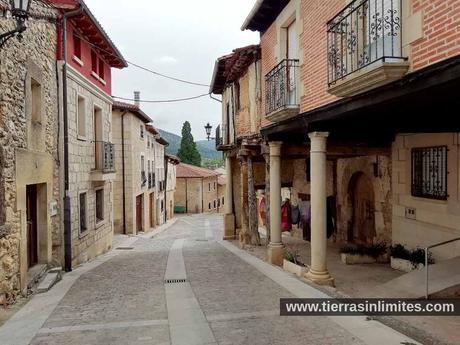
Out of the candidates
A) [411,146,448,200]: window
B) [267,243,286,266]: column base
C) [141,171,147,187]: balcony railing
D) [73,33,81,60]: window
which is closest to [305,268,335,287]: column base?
[267,243,286,266]: column base

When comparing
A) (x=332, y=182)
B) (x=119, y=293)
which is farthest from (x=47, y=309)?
(x=332, y=182)

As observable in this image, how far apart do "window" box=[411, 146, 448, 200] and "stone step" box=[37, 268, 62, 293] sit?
8.43 m

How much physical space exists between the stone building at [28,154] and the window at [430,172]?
8.51 metres

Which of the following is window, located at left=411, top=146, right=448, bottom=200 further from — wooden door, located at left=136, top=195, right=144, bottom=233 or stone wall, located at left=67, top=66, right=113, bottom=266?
wooden door, located at left=136, top=195, right=144, bottom=233

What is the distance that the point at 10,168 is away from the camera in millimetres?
6906

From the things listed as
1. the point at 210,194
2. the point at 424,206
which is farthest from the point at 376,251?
the point at 210,194

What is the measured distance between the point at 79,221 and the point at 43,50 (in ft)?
16.1

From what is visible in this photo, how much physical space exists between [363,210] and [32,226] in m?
9.34

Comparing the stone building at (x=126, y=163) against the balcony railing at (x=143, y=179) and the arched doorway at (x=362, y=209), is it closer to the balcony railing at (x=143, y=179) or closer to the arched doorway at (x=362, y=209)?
the balcony railing at (x=143, y=179)

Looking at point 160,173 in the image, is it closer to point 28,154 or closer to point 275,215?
point 275,215

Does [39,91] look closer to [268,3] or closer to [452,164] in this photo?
[268,3]

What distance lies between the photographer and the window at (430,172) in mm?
8719

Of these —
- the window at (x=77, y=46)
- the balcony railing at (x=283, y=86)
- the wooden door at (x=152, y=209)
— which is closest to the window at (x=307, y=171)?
the balcony railing at (x=283, y=86)

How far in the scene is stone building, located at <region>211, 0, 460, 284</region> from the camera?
4.64 m
